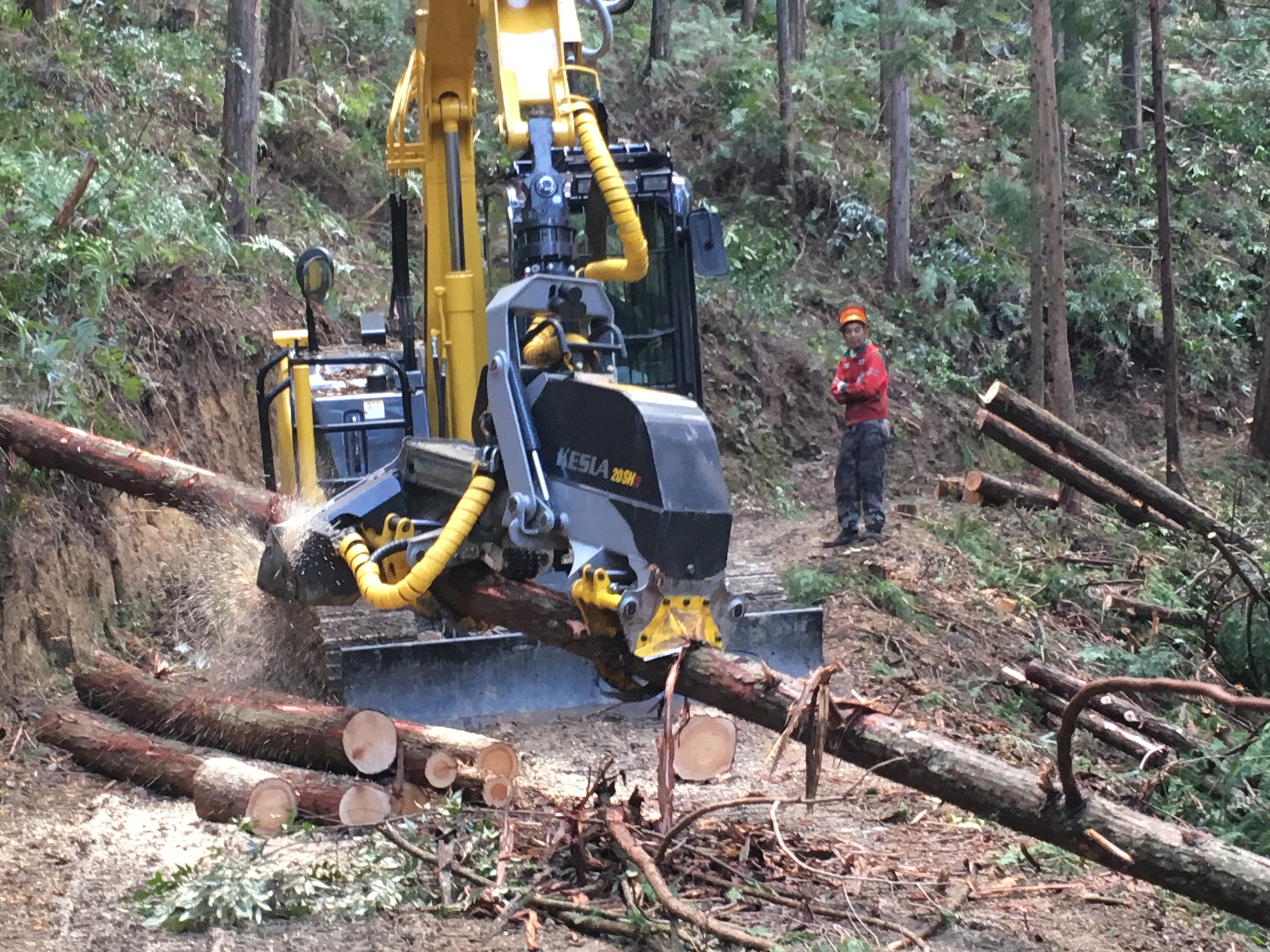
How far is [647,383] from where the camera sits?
25.9 ft

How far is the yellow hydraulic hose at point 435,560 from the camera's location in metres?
4.58

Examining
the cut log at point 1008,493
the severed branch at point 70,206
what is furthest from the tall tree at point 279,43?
the cut log at point 1008,493

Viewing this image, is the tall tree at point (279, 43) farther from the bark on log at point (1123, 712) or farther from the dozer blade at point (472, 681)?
the bark on log at point (1123, 712)

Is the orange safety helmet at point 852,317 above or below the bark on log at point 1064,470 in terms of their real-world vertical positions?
above

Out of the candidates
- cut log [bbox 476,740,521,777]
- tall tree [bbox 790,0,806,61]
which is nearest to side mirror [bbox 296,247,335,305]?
cut log [bbox 476,740,521,777]

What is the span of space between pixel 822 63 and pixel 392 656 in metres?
18.2

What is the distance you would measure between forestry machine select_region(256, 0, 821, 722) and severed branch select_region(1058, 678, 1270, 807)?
115 cm

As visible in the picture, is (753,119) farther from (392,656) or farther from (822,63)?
(392,656)

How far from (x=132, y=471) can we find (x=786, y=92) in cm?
1381

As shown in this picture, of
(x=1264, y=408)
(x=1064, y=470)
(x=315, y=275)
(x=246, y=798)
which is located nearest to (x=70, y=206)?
(x=315, y=275)

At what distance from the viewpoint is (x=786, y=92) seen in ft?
61.1

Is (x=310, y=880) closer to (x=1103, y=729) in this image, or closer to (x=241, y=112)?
(x=1103, y=729)

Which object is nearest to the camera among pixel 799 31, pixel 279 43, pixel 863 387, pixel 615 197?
pixel 615 197

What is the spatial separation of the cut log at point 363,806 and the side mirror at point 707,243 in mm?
3483
